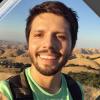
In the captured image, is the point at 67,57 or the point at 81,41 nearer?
the point at 67,57

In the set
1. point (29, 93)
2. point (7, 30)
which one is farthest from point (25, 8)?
point (29, 93)

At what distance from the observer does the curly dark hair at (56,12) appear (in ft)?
4.29

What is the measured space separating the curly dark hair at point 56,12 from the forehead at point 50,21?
15 millimetres

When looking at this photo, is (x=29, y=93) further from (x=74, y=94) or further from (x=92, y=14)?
(x=92, y=14)

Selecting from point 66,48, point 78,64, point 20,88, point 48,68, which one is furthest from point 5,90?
point 78,64

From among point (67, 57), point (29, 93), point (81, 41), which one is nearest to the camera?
point (29, 93)

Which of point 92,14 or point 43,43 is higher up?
point 92,14

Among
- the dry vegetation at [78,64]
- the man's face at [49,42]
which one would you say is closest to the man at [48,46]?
the man's face at [49,42]

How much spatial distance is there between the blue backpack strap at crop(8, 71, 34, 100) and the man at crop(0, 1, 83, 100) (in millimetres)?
14

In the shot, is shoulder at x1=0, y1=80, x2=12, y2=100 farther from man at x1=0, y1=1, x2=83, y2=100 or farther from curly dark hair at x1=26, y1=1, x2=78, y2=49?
curly dark hair at x1=26, y1=1, x2=78, y2=49

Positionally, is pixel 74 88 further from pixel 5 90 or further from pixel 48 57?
pixel 5 90

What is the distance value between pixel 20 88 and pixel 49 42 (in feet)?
0.69

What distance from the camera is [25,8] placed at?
143 centimetres

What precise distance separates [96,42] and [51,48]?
42 cm
